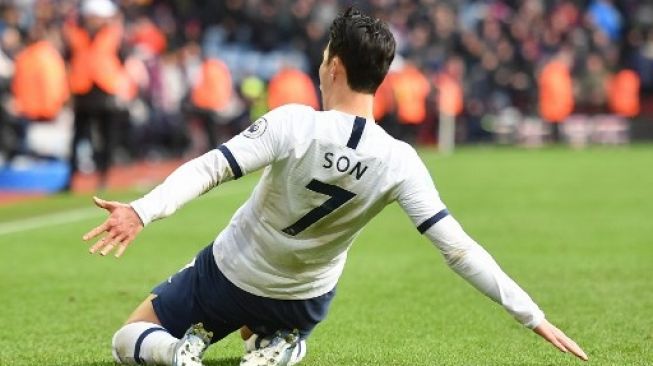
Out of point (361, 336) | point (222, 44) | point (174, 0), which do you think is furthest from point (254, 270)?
point (174, 0)

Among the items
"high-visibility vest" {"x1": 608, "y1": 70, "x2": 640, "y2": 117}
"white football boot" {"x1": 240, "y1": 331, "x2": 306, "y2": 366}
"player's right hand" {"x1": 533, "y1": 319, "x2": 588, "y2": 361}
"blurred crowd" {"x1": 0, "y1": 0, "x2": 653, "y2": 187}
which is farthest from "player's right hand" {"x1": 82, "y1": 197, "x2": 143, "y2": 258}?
"high-visibility vest" {"x1": 608, "y1": 70, "x2": 640, "y2": 117}

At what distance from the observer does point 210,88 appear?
23938mm

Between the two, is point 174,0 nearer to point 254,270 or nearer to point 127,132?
Answer: point 127,132

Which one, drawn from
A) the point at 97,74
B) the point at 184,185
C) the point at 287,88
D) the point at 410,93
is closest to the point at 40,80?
the point at 97,74

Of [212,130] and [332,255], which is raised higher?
[332,255]

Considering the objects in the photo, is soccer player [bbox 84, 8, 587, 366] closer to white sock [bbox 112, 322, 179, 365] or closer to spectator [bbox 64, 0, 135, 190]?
white sock [bbox 112, 322, 179, 365]

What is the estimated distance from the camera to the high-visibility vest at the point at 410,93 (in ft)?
97.0

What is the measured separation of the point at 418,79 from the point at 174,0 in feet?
19.1

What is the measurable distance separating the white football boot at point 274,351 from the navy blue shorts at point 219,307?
0.04m

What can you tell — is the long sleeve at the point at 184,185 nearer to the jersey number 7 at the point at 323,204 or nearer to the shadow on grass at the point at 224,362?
the jersey number 7 at the point at 323,204

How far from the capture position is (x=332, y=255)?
5102 mm

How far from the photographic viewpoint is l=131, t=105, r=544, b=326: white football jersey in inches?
183

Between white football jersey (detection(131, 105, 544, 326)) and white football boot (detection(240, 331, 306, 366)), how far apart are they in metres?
0.24

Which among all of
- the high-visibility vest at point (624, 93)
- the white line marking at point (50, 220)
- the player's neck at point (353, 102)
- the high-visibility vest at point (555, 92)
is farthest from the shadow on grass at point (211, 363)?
the high-visibility vest at point (624, 93)
